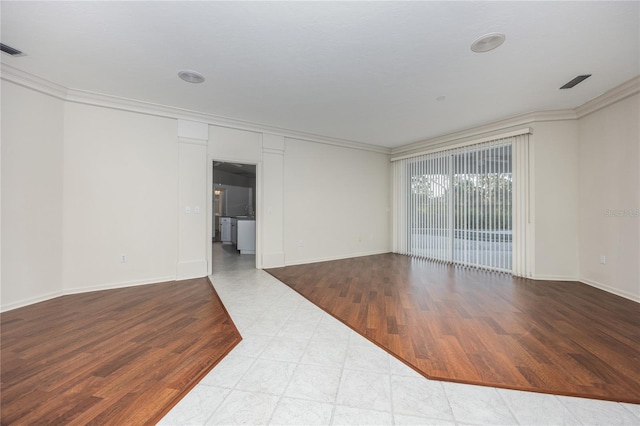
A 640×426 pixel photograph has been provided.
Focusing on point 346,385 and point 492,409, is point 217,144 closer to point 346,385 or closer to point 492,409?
point 346,385

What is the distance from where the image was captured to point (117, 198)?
13.6ft

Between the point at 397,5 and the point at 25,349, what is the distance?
168 inches

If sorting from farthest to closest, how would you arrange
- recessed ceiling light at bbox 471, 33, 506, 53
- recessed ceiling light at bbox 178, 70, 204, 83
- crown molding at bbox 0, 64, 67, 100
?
recessed ceiling light at bbox 178, 70, 204, 83 → crown molding at bbox 0, 64, 67, 100 → recessed ceiling light at bbox 471, 33, 506, 53

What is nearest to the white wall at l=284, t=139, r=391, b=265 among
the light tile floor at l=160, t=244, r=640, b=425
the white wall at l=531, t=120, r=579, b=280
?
the white wall at l=531, t=120, r=579, b=280

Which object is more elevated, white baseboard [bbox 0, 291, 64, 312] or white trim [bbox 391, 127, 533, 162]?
white trim [bbox 391, 127, 533, 162]

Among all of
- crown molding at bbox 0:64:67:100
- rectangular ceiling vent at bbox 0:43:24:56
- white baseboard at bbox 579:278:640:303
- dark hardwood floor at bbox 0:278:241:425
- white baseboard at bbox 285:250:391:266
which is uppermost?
rectangular ceiling vent at bbox 0:43:24:56

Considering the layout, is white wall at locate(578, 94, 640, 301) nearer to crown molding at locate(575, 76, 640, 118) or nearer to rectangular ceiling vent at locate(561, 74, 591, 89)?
crown molding at locate(575, 76, 640, 118)

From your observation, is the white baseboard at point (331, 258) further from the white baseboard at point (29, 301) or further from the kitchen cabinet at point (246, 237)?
the white baseboard at point (29, 301)

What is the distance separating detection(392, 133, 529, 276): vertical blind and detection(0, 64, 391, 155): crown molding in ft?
8.65

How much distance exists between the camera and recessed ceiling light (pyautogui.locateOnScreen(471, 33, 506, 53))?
258 cm

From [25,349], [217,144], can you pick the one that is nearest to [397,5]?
[217,144]

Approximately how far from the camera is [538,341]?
245cm

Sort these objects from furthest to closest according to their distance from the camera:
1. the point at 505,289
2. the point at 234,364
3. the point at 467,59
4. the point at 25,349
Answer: the point at 505,289 → the point at 467,59 → the point at 25,349 → the point at 234,364

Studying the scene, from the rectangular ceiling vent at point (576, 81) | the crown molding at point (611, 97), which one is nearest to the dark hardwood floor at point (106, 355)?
the rectangular ceiling vent at point (576, 81)
